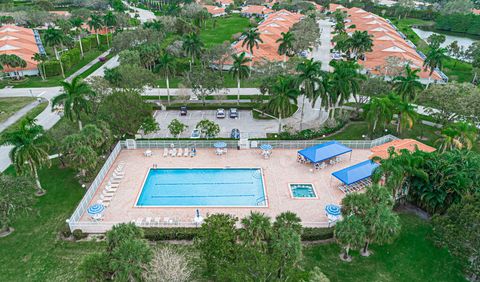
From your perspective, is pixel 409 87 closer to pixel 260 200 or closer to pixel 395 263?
pixel 260 200

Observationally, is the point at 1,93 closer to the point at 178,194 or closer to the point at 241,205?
the point at 178,194

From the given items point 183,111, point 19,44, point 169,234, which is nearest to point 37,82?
point 19,44

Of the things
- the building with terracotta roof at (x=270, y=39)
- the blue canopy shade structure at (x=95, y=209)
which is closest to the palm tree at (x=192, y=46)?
the building with terracotta roof at (x=270, y=39)

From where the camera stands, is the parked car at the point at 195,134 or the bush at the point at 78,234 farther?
the parked car at the point at 195,134

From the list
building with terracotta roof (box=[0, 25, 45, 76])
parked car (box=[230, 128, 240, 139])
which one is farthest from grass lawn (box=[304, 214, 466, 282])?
building with terracotta roof (box=[0, 25, 45, 76])

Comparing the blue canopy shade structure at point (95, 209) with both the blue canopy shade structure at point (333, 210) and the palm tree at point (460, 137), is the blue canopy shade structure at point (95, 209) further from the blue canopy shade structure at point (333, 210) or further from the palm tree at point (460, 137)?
the palm tree at point (460, 137)

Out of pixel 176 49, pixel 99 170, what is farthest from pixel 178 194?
pixel 176 49

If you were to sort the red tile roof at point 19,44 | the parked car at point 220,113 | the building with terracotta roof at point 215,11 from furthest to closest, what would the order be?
the building with terracotta roof at point 215,11 < the red tile roof at point 19,44 < the parked car at point 220,113
